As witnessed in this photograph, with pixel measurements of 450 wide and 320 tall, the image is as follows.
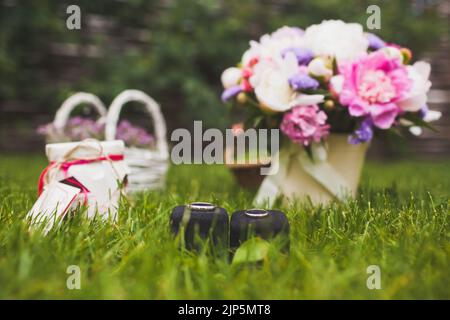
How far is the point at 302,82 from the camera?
1.28 meters

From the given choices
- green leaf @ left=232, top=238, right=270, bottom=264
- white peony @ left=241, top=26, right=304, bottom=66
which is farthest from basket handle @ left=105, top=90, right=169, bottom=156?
green leaf @ left=232, top=238, right=270, bottom=264

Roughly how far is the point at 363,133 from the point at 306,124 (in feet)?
0.48

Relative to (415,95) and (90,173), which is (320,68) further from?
(90,173)

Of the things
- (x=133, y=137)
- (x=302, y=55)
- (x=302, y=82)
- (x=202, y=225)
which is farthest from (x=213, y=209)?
(x=133, y=137)

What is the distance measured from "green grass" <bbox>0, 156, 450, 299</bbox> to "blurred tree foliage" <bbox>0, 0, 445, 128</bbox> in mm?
2300

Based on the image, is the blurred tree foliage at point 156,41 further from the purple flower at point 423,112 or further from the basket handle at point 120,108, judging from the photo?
the purple flower at point 423,112

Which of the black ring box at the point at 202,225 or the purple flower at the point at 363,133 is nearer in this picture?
the black ring box at the point at 202,225

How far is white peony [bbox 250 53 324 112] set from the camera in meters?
1.31

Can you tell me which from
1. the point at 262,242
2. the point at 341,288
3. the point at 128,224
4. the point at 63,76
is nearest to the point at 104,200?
the point at 128,224

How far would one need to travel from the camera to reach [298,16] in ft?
12.1

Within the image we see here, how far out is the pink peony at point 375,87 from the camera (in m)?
1.28

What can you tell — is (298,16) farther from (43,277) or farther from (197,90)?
(43,277)

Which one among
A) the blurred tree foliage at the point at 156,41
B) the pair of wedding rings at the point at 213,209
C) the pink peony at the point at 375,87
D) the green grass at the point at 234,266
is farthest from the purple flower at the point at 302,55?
the blurred tree foliage at the point at 156,41

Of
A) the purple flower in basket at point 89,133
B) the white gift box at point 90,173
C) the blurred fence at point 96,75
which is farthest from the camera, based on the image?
the blurred fence at point 96,75
